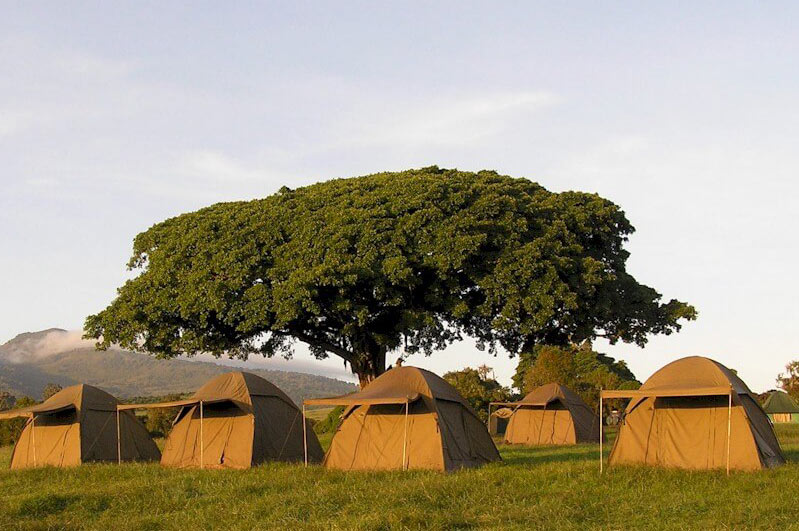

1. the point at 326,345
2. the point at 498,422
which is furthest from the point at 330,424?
the point at 326,345

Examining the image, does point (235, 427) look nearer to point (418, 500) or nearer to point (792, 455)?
point (418, 500)

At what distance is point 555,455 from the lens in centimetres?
2431

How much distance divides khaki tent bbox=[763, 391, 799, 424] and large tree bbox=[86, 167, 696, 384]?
3454 centimetres

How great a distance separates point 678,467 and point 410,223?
1129 cm

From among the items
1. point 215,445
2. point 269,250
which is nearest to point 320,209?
point 269,250

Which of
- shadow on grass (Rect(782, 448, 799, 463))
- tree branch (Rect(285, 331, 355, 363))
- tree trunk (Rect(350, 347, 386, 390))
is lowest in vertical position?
shadow on grass (Rect(782, 448, 799, 463))

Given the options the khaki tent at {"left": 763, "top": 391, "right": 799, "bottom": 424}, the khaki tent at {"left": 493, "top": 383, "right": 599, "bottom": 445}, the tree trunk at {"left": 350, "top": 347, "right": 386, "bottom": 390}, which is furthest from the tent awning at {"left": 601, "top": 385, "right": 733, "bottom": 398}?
the khaki tent at {"left": 763, "top": 391, "right": 799, "bottom": 424}

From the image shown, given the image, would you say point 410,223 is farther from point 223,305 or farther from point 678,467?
point 678,467

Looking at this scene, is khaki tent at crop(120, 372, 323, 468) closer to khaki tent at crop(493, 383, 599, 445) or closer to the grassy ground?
the grassy ground

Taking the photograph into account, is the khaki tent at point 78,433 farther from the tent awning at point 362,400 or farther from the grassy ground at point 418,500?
the tent awning at point 362,400

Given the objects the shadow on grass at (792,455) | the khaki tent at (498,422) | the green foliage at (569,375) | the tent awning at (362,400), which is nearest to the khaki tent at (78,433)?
the tent awning at (362,400)

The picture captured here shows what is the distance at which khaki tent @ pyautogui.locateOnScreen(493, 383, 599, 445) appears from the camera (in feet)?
107

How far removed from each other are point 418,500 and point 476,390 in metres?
31.0

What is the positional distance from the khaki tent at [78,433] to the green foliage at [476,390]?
1818 centimetres
